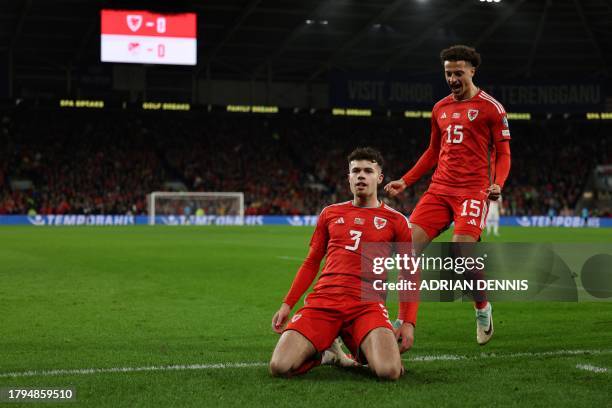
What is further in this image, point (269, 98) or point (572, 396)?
point (269, 98)

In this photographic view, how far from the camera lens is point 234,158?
1921 inches

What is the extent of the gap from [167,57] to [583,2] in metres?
19.4

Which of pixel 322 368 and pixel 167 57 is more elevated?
pixel 167 57

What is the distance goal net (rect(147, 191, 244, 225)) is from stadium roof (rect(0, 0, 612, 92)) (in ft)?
26.3

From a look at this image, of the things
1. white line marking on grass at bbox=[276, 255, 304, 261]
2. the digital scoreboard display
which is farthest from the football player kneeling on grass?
the digital scoreboard display

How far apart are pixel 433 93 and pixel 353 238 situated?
39.9 metres

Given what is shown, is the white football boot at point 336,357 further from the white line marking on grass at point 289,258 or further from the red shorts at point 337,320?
the white line marking on grass at point 289,258

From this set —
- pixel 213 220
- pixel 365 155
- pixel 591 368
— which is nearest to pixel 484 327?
pixel 591 368

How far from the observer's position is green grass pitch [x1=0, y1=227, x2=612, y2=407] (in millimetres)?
5199

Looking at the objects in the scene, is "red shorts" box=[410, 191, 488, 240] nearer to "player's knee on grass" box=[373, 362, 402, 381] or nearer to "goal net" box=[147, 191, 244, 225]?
"player's knee on grass" box=[373, 362, 402, 381]

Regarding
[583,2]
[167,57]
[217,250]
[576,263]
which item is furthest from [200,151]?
[576,263]

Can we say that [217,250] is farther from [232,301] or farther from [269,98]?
[269,98]

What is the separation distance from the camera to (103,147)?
46.8 meters

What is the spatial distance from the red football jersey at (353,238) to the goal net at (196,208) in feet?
116
